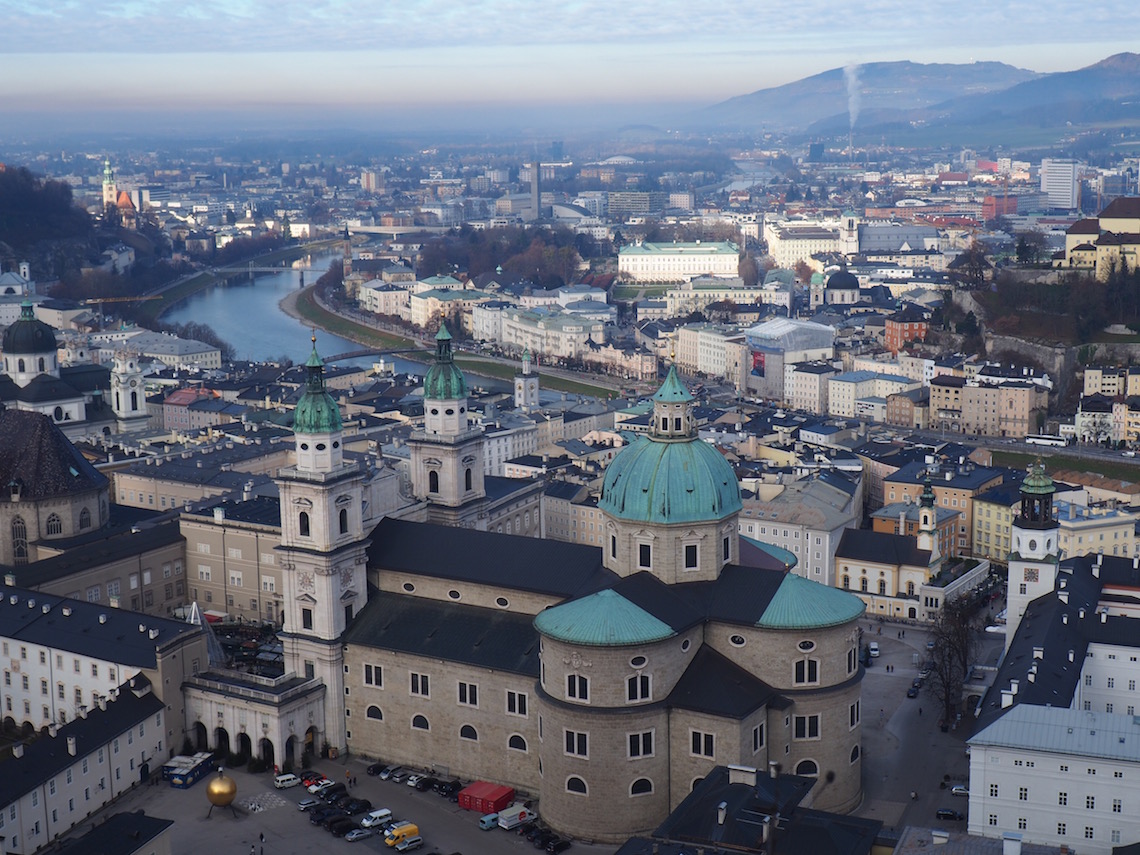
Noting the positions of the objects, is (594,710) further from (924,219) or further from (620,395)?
(924,219)

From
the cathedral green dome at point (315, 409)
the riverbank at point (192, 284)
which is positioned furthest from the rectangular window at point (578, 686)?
the riverbank at point (192, 284)

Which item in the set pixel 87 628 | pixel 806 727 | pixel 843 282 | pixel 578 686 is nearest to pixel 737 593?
pixel 806 727

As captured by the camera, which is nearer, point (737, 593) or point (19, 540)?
point (737, 593)

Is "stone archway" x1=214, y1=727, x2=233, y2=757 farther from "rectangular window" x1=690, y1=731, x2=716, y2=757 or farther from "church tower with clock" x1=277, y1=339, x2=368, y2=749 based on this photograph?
"rectangular window" x1=690, y1=731, x2=716, y2=757

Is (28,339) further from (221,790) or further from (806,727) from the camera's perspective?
(806,727)

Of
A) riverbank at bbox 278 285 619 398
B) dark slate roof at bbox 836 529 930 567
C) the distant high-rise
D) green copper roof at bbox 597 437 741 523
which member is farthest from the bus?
the distant high-rise

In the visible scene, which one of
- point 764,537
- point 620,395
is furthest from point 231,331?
point 764,537
